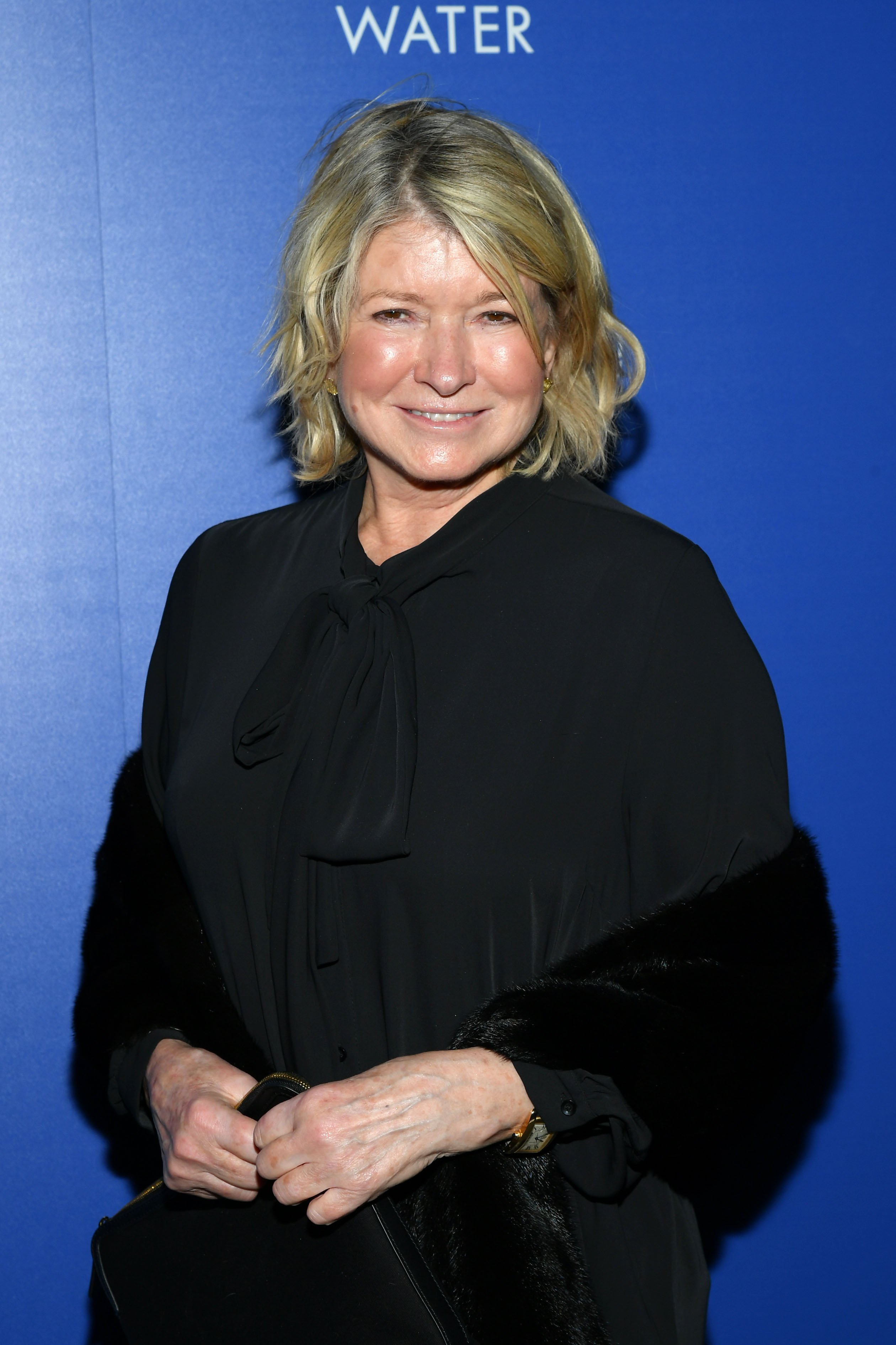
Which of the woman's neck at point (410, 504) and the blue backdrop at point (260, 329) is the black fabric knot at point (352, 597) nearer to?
the woman's neck at point (410, 504)

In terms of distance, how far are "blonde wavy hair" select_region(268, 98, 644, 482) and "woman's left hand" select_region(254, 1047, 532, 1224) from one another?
2.54ft

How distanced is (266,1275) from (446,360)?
3.43 feet

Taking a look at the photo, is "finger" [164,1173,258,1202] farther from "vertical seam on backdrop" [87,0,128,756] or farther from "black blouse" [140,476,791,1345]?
"vertical seam on backdrop" [87,0,128,756]

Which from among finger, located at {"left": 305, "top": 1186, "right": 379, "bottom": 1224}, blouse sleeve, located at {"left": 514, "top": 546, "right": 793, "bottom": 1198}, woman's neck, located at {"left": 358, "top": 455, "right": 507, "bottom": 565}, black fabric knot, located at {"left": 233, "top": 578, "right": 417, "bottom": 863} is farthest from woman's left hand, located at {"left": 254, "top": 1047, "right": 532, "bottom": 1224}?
woman's neck, located at {"left": 358, "top": 455, "right": 507, "bottom": 565}

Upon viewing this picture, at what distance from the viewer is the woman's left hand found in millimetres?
1258

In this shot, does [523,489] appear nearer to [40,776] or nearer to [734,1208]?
[40,776]

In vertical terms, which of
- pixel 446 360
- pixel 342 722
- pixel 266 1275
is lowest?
pixel 266 1275

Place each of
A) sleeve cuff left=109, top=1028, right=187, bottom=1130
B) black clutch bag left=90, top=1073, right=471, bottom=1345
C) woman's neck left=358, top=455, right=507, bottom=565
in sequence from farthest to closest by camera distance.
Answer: woman's neck left=358, top=455, right=507, bottom=565, sleeve cuff left=109, top=1028, right=187, bottom=1130, black clutch bag left=90, top=1073, right=471, bottom=1345

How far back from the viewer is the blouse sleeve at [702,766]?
56.2 inches

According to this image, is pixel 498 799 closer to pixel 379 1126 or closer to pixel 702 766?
pixel 702 766

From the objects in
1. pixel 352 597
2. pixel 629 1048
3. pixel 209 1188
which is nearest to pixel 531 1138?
pixel 629 1048

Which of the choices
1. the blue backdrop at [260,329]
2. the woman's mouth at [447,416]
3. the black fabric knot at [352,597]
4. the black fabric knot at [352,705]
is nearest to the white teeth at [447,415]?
the woman's mouth at [447,416]

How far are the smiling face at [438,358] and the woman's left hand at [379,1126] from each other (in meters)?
0.73

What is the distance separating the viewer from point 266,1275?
1.31 metres
